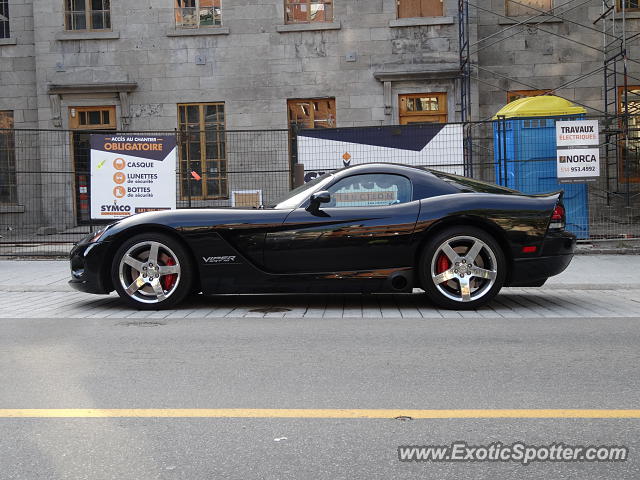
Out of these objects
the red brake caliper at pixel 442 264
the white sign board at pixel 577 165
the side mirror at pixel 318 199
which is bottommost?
the red brake caliper at pixel 442 264

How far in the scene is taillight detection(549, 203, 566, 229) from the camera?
686 cm

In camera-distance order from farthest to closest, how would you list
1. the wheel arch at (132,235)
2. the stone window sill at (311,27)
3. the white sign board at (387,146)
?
1. the stone window sill at (311,27)
2. the white sign board at (387,146)
3. the wheel arch at (132,235)

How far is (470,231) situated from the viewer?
22.1 feet

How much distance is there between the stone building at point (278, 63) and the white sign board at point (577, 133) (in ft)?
17.4

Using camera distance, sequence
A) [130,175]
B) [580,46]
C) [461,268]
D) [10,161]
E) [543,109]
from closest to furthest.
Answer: [461,268], [130,175], [543,109], [580,46], [10,161]

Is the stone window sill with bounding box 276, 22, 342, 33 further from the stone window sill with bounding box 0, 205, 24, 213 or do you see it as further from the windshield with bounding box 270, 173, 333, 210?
the windshield with bounding box 270, 173, 333, 210

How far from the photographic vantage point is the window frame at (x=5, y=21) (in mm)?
18484

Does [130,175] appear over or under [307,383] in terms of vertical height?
over

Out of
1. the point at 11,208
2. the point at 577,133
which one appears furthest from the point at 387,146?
the point at 11,208

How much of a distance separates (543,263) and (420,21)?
11587mm

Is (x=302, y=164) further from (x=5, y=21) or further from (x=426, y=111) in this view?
(x=5, y=21)

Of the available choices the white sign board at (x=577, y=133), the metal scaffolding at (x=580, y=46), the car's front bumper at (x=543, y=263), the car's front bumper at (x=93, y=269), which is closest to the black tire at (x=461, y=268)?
the car's front bumper at (x=543, y=263)

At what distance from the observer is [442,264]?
6777 millimetres

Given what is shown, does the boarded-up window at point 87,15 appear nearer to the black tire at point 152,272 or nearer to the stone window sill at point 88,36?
the stone window sill at point 88,36
